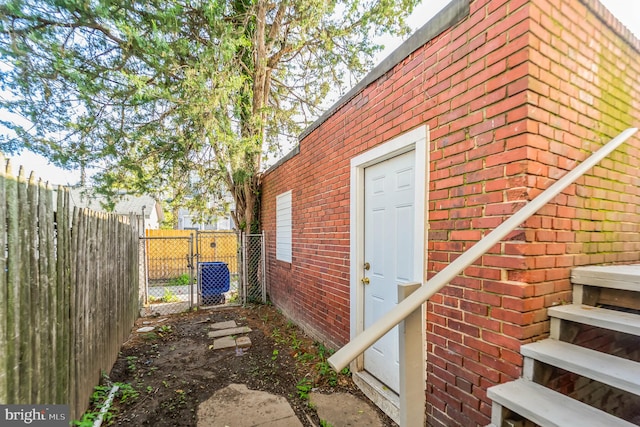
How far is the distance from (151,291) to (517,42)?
1123 centimetres

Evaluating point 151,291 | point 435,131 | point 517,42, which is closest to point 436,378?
point 435,131

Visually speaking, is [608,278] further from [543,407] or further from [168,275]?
[168,275]

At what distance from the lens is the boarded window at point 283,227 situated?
19.1ft

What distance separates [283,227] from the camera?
20.3 feet

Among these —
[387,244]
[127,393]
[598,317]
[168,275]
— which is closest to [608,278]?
[598,317]

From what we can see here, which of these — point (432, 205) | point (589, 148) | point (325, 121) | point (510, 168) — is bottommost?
point (432, 205)

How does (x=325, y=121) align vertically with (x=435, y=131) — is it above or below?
above

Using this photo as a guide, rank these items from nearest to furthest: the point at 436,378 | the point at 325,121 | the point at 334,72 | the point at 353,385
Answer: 1. the point at 436,378
2. the point at 353,385
3. the point at 325,121
4. the point at 334,72

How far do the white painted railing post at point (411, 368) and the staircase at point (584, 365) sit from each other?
0.74 metres

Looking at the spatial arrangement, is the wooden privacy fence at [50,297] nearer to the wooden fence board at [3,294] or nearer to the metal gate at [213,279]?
the wooden fence board at [3,294]

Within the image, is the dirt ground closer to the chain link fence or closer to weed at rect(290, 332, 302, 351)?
weed at rect(290, 332, 302, 351)

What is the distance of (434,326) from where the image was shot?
89.4 inches

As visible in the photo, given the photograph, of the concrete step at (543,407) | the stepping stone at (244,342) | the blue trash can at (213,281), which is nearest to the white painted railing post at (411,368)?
the concrete step at (543,407)

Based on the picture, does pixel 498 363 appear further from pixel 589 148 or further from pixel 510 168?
pixel 589 148
